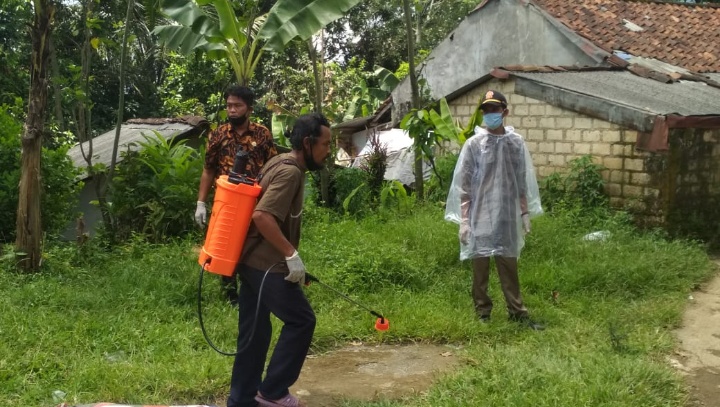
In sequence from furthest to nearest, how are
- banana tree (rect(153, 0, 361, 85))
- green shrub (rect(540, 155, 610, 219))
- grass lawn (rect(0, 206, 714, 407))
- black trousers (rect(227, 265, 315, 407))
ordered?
green shrub (rect(540, 155, 610, 219)) → banana tree (rect(153, 0, 361, 85)) → grass lawn (rect(0, 206, 714, 407)) → black trousers (rect(227, 265, 315, 407))

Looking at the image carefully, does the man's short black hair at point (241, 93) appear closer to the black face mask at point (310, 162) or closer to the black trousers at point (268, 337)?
the black face mask at point (310, 162)


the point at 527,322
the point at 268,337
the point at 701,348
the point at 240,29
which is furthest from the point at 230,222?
the point at 240,29

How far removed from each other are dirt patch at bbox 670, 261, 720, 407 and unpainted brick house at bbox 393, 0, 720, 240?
2.13 metres

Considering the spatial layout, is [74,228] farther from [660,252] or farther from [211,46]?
[660,252]

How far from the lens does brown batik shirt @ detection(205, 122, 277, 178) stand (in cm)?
598

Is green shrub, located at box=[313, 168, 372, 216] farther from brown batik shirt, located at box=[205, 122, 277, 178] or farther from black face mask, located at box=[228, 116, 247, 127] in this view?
black face mask, located at box=[228, 116, 247, 127]

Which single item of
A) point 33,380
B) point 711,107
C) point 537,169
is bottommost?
point 33,380

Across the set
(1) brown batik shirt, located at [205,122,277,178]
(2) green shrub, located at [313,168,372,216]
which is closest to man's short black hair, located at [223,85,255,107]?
(1) brown batik shirt, located at [205,122,277,178]

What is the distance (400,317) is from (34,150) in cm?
350

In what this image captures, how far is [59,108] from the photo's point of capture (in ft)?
56.8

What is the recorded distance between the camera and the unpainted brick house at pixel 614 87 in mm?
8727

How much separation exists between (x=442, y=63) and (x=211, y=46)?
818cm

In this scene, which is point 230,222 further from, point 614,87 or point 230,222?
point 614,87

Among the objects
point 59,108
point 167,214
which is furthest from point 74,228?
point 59,108
